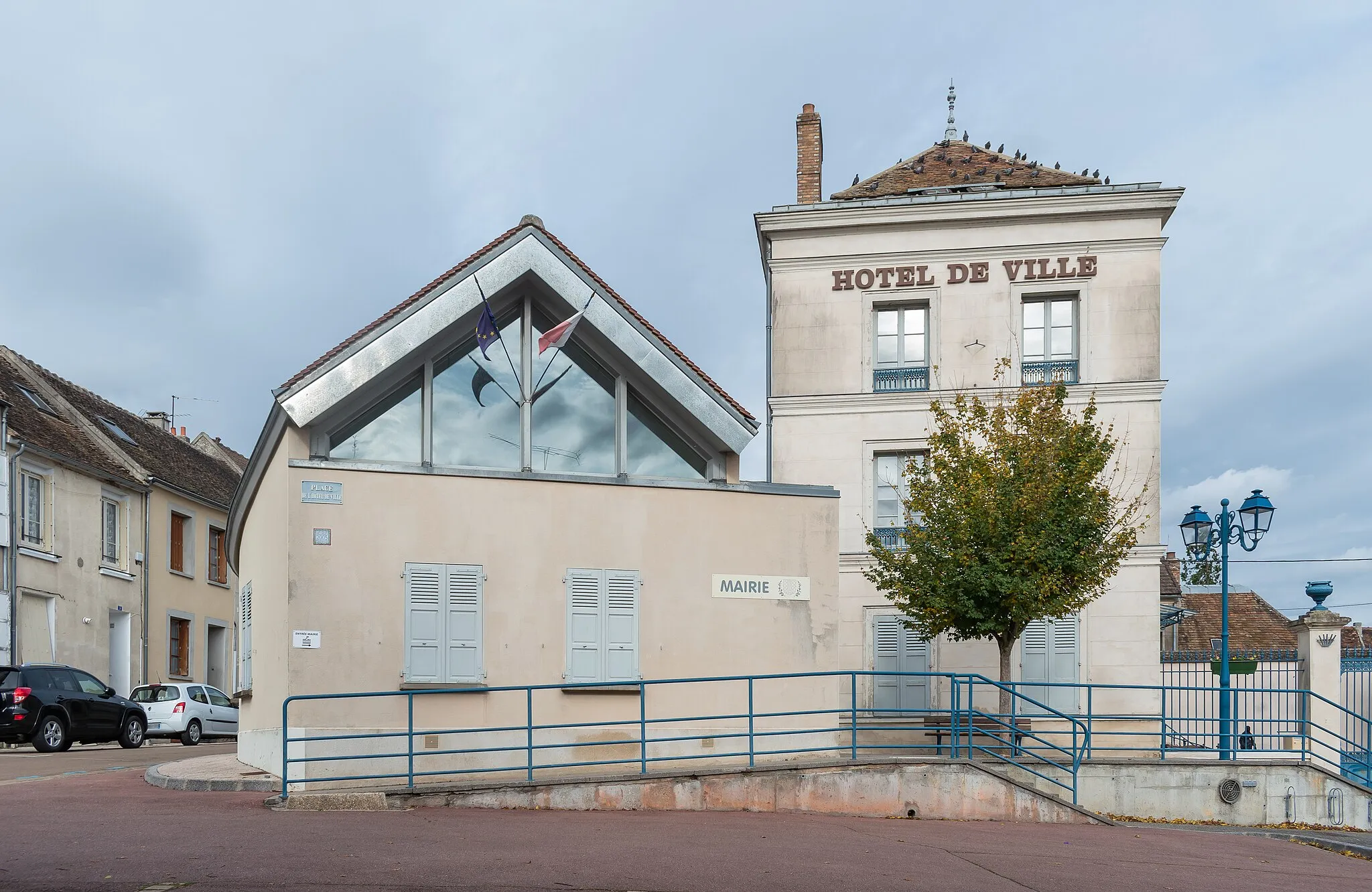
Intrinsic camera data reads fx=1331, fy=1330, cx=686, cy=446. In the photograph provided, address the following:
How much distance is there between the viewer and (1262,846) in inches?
542

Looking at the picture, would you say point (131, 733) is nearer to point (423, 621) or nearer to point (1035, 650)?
point (423, 621)

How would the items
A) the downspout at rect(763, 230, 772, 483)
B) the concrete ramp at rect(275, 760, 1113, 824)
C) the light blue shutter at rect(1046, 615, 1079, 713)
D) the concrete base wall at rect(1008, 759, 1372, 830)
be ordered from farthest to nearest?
the downspout at rect(763, 230, 772, 483) < the light blue shutter at rect(1046, 615, 1079, 713) < the concrete base wall at rect(1008, 759, 1372, 830) < the concrete ramp at rect(275, 760, 1113, 824)

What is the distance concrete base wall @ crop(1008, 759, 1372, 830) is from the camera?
17.6m

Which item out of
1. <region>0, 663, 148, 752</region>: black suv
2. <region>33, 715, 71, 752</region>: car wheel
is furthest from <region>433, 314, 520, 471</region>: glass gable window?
<region>33, 715, 71, 752</region>: car wheel

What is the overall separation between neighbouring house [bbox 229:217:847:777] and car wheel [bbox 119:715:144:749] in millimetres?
8653

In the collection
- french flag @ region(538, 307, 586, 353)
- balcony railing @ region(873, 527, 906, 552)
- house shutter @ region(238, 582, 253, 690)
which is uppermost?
french flag @ region(538, 307, 586, 353)

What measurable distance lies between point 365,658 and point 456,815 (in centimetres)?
285

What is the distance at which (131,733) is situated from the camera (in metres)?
24.1

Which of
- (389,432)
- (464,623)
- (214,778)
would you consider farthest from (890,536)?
(214,778)

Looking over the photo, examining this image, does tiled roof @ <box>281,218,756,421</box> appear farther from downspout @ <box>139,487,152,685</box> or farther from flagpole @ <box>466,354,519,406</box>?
downspout @ <box>139,487,152,685</box>

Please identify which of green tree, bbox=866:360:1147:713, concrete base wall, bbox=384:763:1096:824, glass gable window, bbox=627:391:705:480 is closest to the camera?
concrete base wall, bbox=384:763:1096:824

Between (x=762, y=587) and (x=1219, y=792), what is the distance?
7.10 metres

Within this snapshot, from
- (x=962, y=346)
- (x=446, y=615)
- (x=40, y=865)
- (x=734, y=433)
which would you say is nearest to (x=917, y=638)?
(x=962, y=346)

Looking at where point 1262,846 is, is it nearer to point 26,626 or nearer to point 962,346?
point 962,346
